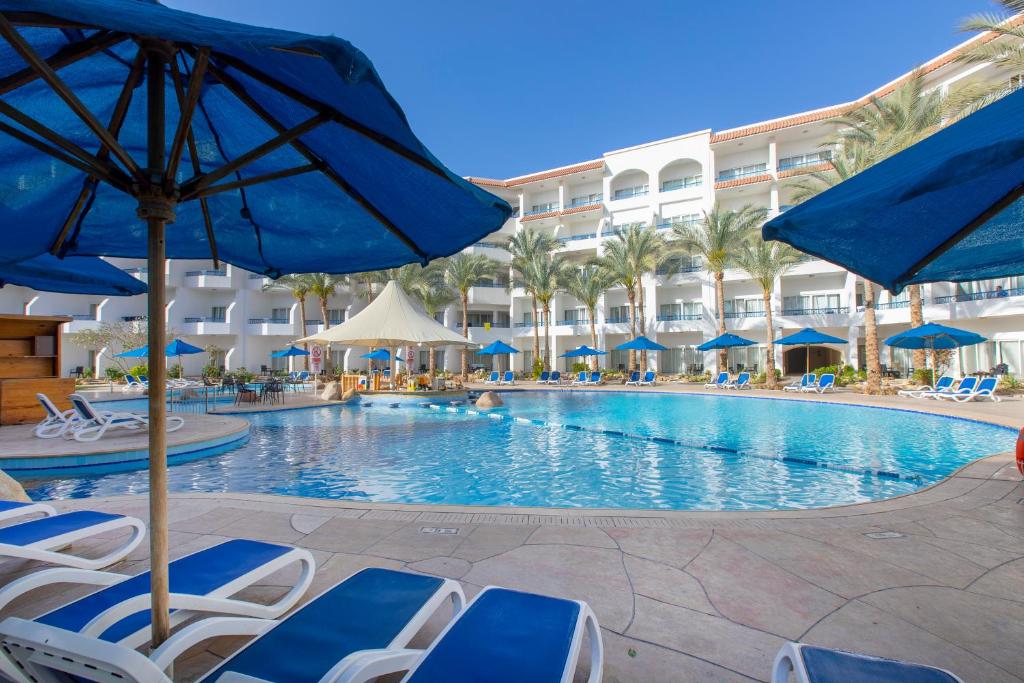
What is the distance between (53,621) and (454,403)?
17.3 m

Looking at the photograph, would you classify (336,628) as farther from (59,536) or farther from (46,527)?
(46,527)

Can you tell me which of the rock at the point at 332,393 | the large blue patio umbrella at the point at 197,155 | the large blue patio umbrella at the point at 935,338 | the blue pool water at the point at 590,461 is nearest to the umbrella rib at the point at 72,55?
the large blue patio umbrella at the point at 197,155

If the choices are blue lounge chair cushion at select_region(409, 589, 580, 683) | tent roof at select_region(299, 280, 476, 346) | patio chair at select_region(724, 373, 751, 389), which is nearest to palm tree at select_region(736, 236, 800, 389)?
patio chair at select_region(724, 373, 751, 389)

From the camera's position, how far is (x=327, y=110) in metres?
2.24

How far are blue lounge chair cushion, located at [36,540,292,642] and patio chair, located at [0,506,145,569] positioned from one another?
0.97 meters

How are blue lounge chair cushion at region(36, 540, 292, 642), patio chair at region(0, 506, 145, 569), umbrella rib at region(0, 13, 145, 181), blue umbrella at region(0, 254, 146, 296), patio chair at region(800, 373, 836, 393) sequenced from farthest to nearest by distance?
patio chair at region(800, 373, 836, 393)
blue umbrella at region(0, 254, 146, 296)
patio chair at region(0, 506, 145, 569)
blue lounge chair cushion at region(36, 540, 292, 642)
umbrella rib at region(0, 13, 145, 181)

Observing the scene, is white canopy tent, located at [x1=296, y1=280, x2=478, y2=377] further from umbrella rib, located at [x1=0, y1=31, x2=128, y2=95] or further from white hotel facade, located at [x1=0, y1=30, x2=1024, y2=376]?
white hotel facade, located at [x1=0, y1=30, x2=1024, y2=376]

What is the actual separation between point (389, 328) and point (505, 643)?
16072mm

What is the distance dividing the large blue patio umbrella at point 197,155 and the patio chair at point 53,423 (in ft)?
25.0

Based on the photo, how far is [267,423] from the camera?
13.5m

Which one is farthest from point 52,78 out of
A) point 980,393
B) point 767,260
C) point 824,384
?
point 767,260

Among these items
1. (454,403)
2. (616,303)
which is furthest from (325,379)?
(616,303)

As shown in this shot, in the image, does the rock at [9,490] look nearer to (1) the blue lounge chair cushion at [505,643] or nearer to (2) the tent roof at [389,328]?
(1) the blue lounge chair cushion at [505,643]

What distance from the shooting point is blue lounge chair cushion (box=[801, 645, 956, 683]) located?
1608 mm
